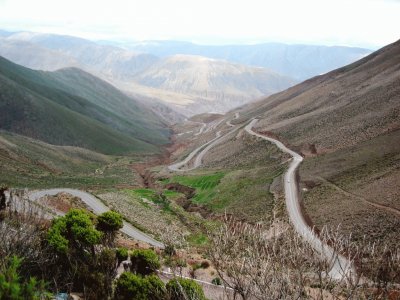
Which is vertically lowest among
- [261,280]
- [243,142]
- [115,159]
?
[115,159]

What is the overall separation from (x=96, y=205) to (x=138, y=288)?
37.9 metres

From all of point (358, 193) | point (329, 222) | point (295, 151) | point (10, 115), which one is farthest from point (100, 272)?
point (10, 115)

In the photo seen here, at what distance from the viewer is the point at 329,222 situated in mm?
51219

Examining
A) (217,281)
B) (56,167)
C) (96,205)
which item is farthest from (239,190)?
(56,167)

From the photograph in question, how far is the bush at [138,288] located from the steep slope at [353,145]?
27422mm

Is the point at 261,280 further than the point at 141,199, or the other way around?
the point at 141,199

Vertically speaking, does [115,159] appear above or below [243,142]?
below

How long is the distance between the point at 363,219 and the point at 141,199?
1431 inches

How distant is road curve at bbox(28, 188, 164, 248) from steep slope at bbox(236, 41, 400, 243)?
20.2m

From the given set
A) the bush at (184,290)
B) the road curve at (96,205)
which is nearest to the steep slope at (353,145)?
the road curve at (96,205)

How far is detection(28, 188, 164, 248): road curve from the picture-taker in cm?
5097

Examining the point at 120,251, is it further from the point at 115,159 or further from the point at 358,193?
the point at 115,159

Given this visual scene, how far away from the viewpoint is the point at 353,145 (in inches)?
3017

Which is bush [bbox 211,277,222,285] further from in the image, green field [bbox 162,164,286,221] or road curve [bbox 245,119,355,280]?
green field [bbox 162,164,286,221]
